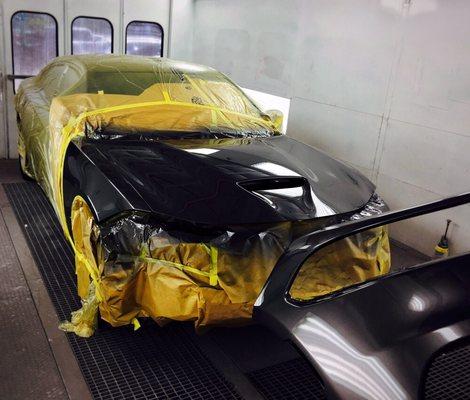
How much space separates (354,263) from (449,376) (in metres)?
0.66

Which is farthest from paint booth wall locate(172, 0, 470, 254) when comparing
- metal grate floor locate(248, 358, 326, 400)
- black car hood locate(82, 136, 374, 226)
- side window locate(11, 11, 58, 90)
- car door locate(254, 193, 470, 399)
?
car door locate(254, 193, 470, 399)

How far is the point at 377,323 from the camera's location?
118 cm

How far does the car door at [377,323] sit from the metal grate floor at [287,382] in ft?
3.56

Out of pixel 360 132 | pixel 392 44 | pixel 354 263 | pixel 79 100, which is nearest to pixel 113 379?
pixel 354 263

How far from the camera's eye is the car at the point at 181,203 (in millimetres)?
2131

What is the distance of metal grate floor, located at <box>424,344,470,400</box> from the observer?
1935 millimetres

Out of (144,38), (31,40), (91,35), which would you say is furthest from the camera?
(144,38)

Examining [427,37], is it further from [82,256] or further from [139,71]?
[82,256]

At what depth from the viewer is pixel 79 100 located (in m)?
3.12

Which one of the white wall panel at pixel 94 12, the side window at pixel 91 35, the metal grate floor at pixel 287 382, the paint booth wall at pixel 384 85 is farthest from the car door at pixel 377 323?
the side window at pixel 91 35

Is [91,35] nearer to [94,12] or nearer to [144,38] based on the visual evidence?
[94,12]

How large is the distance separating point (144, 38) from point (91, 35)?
0.70 meters

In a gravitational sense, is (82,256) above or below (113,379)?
above

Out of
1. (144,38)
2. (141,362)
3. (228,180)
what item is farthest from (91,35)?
(141,362)
